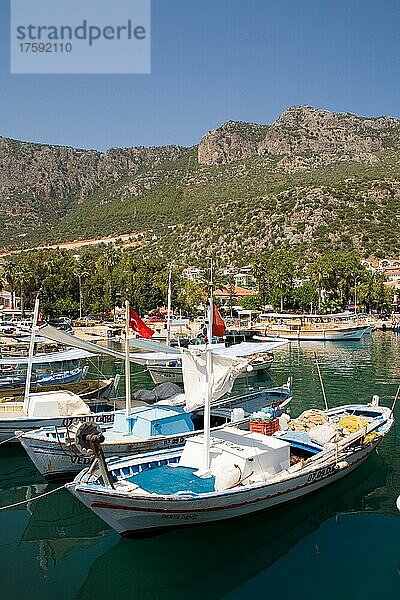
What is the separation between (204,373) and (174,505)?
4.12m

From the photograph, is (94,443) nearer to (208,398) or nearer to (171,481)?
(171,481)

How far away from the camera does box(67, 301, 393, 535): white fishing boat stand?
43.3ft

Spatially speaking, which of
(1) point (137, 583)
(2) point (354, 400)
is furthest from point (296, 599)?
(2) point (354, 400)

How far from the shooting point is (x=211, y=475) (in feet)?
48.4

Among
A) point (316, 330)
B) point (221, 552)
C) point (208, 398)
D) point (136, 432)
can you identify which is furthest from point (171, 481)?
point (316, 330)

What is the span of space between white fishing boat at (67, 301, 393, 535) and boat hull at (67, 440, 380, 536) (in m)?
0.02

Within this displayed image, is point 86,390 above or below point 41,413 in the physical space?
below

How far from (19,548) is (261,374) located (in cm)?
3076

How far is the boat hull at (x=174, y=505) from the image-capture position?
12.9 m

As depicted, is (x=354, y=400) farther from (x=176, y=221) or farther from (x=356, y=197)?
(x=176, y=221)

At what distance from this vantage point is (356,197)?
137250 millimetres

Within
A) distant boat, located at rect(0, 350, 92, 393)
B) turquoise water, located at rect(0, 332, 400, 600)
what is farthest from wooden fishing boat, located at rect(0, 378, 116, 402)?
turquoise water, located at rect(0, 332, 400, 600)

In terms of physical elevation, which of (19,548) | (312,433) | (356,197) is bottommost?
(19,548)

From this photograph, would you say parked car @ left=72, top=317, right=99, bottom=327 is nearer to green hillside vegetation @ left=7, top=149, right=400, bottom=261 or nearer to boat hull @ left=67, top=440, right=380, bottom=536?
green hillside vegetation @ left=7, top=149, right=400, bottom=261
